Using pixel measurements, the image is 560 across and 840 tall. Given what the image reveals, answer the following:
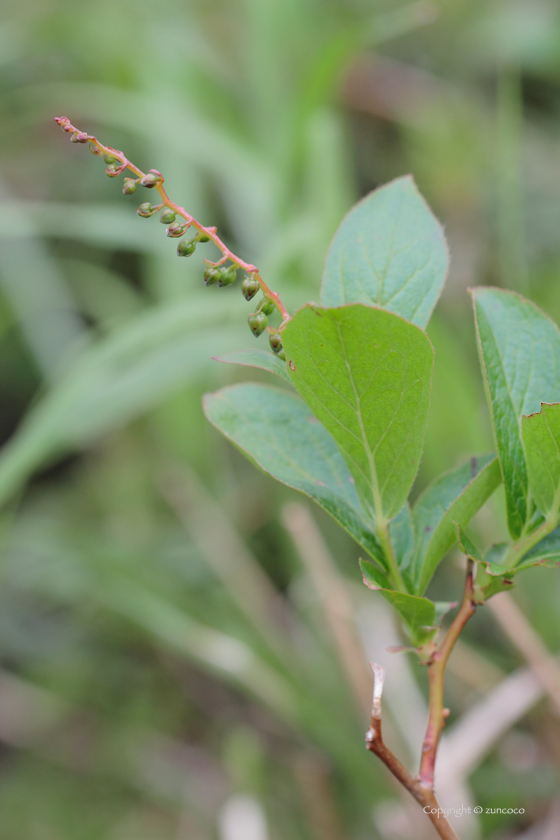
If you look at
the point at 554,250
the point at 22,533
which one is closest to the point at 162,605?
the point at 22,533

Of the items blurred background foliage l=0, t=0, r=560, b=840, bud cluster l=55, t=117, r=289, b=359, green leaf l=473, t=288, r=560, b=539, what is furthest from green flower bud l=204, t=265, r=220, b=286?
blurred background foliage l=0, t=0, r=560, b=840

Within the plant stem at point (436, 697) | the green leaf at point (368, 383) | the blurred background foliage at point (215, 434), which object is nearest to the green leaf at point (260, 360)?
the green leaf at point (368, 383)

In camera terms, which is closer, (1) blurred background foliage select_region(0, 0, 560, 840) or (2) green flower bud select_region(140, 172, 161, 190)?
(2) green flower bud select_region(140, 172, 161, 190)

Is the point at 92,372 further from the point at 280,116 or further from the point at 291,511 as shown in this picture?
the point at 280,116

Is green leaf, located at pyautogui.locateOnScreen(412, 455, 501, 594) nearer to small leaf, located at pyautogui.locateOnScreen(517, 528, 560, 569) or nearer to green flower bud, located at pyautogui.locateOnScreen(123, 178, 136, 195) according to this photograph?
small leaf, located at pyautogui.locateOnScreen(517, 528, 560, 569)

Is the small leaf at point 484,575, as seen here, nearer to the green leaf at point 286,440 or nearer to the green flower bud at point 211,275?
the green leaf at point 286,440

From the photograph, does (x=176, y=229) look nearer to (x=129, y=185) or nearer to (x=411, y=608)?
(x=129, y=185)
